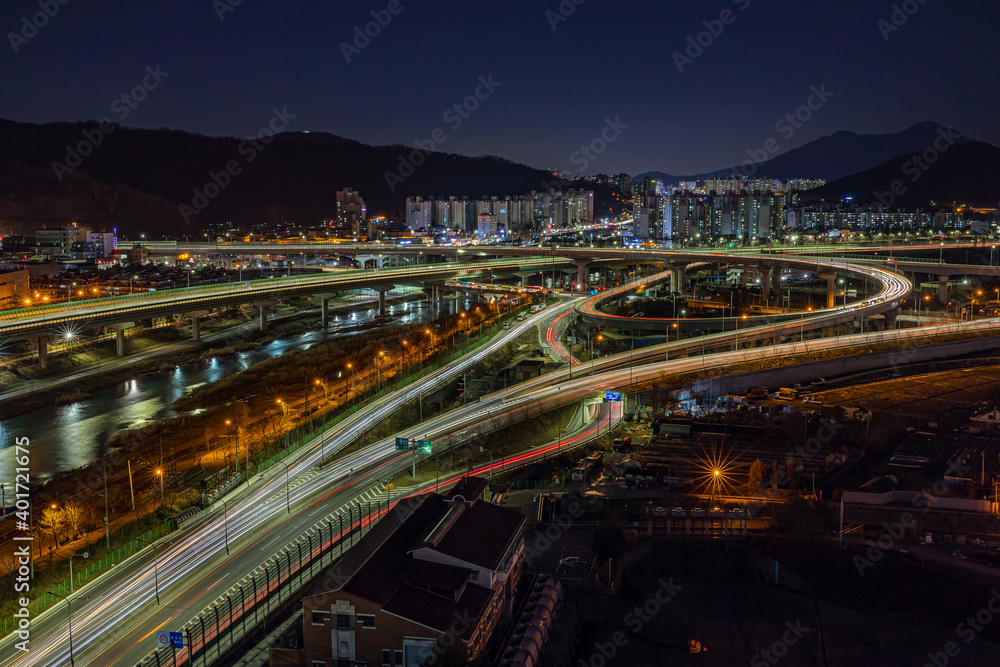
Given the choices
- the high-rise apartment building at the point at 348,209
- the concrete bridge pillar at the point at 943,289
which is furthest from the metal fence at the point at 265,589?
the high-rise apartment building at the point at 348,209

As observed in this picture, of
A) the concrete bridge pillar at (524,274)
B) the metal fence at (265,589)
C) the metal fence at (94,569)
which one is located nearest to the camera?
the metal fence at (265,589)

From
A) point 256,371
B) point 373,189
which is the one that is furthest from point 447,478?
point 373,189

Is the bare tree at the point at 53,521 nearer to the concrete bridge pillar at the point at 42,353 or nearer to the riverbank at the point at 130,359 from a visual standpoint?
the riverbank at the point at 130,359

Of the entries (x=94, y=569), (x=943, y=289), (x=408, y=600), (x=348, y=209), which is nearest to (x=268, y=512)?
(x=94, y=569)

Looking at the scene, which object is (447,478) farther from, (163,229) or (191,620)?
(163,229)

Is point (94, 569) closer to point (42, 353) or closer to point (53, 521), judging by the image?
point (53, 521)

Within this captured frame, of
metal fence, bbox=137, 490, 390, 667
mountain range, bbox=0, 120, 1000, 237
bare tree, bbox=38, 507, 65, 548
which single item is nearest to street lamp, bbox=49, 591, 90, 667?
metal fence, bbox=137, 490, 390, 667

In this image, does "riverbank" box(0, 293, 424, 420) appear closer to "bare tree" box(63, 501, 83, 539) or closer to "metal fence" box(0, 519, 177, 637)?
"bare tree" box(63, 501, 83, 539)
